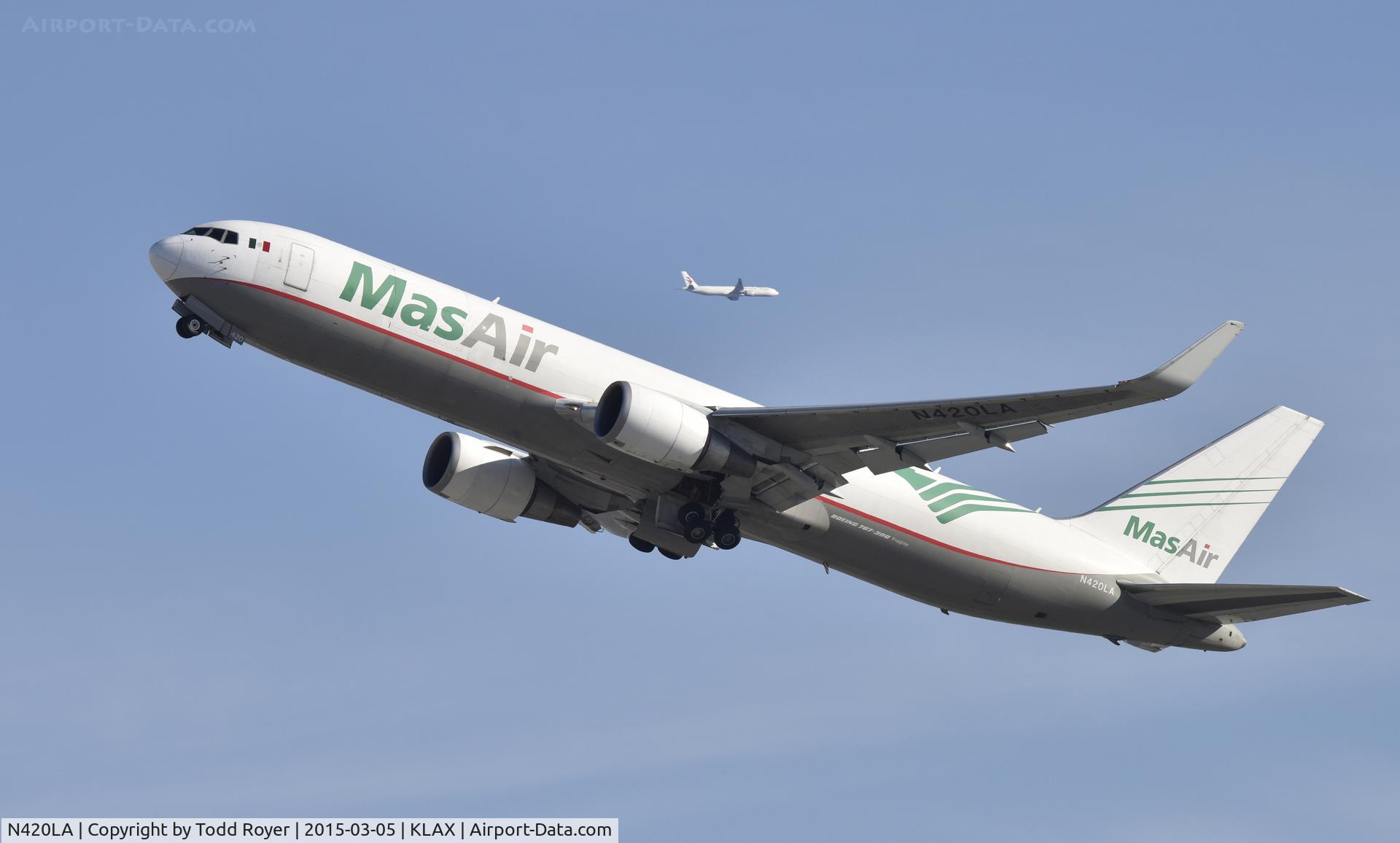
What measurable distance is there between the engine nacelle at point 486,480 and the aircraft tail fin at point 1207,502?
1467 centimetres

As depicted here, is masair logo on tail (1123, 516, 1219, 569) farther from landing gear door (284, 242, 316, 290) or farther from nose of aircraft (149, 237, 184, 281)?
nose of aircraft (149, 237, 184, 281)

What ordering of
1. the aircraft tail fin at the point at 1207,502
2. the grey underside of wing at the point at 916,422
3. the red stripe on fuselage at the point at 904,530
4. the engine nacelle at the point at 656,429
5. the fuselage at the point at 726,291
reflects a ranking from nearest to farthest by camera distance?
the grey underside of wing at the point at 916,422, the engine nacelle at the point at 656,429, the red stripe on fuselage at the point at 904,530, the aircraft tail fin at the point at 1207,502, the fuselage at the point at 726,291

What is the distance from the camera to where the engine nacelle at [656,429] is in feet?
109

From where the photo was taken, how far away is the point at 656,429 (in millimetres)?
33406

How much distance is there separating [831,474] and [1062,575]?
301 inches

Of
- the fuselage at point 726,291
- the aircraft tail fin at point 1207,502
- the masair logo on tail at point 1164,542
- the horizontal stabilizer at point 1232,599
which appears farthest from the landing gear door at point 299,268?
the fuselage at point 726,291

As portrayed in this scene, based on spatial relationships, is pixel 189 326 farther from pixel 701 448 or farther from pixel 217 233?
pixel 701 448

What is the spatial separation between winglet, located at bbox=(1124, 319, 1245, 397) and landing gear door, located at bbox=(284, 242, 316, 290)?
57.0 feet

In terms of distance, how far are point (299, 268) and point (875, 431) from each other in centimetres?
1316

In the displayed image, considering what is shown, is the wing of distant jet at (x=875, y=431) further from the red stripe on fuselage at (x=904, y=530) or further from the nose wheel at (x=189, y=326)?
the nose wheel at (x=189, y=326)

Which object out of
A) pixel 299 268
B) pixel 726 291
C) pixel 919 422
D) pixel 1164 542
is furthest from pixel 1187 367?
pixel 726 291

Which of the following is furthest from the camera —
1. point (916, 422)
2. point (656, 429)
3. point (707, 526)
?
point (707, 526)

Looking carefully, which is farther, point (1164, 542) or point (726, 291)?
point (726, 291)

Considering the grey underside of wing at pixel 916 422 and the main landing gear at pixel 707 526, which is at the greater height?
the grey underside of wing at pixel 916 422
